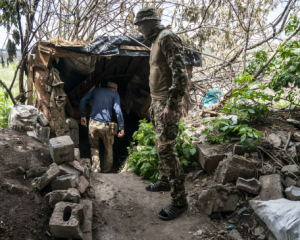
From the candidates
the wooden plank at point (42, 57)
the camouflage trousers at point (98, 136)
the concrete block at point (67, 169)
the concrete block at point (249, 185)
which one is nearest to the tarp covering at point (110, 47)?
the wooden plank at point (42, 57)

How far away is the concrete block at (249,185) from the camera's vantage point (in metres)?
2.61

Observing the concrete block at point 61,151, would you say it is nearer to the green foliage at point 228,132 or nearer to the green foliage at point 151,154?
the green foliage at point 151,154

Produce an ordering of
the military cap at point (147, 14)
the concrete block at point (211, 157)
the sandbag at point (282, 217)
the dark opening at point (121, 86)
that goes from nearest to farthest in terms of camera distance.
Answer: the sandbag at point (282, 217), the military cap at point (147, 14), the concrete block at point (211, 157), the dark opening at point (121, 86)

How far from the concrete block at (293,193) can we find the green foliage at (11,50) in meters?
5.55

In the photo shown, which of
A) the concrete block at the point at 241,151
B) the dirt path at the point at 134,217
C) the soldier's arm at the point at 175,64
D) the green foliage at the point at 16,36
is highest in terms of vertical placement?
the green foliage at the point at 16,36

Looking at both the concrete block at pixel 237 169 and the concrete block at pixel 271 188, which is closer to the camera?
the concrete block at pixel 271 188

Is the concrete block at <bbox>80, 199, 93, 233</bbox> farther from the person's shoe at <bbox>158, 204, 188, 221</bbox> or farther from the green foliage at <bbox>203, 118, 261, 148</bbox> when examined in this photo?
the green foliage at <bbox>203, 118, 261, 148</bbox>

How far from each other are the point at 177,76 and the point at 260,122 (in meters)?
2.18

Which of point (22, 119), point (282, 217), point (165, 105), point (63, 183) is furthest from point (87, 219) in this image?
point (22, 119)

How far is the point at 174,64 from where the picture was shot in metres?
2.24

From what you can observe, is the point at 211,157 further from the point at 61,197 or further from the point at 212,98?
the point at 212,98

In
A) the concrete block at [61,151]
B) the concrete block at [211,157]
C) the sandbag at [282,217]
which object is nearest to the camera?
the sandbag at [282,217]

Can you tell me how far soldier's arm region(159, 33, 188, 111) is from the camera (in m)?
A: 2.23

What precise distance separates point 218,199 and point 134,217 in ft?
3.38
